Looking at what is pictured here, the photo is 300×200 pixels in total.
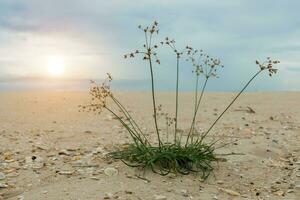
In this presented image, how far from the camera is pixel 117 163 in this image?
5.01 m

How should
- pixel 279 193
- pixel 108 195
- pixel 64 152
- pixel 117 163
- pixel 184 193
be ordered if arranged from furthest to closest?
pixel 64 152 < pixel 117 163 < pixel 279 193 < pixel 184 193 < pixel 108 195

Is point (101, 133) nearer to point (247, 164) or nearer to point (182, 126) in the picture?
point (182, 126)

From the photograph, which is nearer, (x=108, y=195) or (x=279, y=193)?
(x=108, y=195)

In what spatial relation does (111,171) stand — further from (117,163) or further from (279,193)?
(279,193)

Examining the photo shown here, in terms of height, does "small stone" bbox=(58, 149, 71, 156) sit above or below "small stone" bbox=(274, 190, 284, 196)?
above

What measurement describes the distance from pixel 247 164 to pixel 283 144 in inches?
52.2

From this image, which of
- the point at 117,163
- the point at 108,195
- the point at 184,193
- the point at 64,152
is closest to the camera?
the point at 108,195

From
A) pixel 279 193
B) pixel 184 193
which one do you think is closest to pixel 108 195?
pixel 184 193

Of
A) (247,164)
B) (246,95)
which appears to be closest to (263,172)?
(247,164)

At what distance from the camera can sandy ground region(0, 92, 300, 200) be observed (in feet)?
14.7

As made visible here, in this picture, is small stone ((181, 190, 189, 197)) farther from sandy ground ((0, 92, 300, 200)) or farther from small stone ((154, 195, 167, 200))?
small stone ((154, 195, 167, 200))

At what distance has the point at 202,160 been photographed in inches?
203

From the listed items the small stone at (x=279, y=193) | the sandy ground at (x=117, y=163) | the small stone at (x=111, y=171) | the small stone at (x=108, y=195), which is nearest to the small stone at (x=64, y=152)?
the sandy ground at (x=117, y=163)

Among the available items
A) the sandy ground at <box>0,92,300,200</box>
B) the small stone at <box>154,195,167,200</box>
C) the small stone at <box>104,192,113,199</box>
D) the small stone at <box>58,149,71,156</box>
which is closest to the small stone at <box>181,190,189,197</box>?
the sandy ground at <box>0,92,300,200</box>
